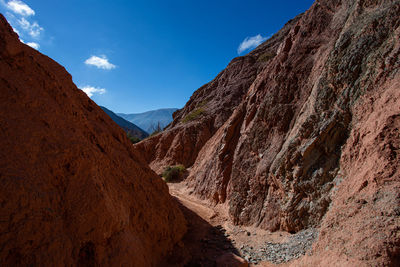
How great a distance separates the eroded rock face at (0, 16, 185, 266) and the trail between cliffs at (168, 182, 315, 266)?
1357mm

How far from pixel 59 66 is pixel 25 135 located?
385 cm

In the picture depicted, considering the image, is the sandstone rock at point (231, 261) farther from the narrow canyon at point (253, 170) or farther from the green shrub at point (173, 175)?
the green shrub at point (173, 175)

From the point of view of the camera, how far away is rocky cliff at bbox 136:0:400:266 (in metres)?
4.85

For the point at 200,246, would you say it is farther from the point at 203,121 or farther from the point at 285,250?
the point at 203,121

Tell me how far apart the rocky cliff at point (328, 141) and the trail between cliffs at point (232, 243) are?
477 millimetres

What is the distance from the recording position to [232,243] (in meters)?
8.20

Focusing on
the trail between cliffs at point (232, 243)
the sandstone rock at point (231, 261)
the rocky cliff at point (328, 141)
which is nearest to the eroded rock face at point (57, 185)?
the trail between cliffs at point (232, 243)

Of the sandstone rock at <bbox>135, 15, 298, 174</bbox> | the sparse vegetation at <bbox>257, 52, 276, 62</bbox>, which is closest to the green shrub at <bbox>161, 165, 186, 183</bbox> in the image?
the sandstone rock at <bbox>135, 15, 298, 174</bbox>

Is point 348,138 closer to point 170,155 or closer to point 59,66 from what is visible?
point 59,66

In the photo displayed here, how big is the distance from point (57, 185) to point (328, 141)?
7.81 meters

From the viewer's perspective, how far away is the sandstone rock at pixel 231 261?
640cm

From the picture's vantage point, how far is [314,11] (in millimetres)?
12195

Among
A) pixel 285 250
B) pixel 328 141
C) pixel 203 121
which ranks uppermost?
pixel 203 121

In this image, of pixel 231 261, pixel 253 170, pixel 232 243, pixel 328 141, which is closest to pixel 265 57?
pixel 253 170
